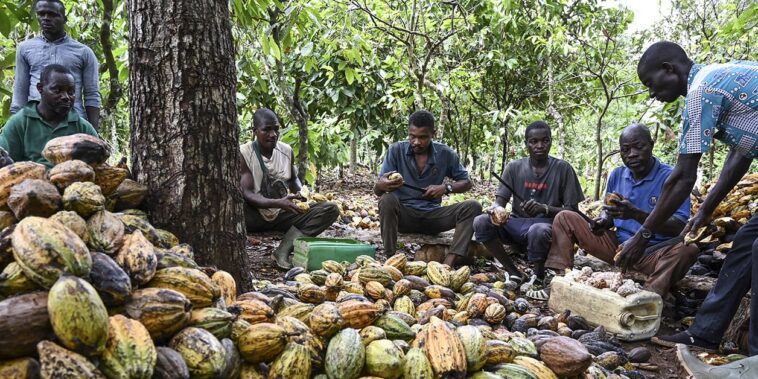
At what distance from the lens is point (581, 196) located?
439 cm

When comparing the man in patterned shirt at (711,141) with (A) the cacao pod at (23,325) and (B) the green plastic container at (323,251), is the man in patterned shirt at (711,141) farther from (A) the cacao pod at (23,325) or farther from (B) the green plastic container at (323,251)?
(A) the cacao pod at (23,325)

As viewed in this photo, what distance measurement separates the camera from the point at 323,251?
3695 mm

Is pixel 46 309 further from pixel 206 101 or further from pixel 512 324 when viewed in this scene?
pixel 512 324

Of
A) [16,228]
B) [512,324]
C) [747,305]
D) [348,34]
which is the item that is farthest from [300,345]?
[348,34]

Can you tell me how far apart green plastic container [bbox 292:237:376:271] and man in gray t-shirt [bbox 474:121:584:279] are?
102 cm

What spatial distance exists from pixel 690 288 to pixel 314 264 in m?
2.59

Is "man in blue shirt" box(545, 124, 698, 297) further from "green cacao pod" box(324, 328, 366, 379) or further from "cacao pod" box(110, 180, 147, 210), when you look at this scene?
"cacao pod" box(110, 180, 147, 210)

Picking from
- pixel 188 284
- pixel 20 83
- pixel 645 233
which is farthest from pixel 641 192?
pixel 20 83

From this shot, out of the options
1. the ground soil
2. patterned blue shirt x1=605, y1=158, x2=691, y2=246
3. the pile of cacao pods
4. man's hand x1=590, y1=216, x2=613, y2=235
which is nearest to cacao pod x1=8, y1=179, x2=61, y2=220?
the pile of cacao pods

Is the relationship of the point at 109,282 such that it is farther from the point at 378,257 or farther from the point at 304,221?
the point at 378,257

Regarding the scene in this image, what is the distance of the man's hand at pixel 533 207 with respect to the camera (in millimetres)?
4164

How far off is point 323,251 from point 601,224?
200 cm

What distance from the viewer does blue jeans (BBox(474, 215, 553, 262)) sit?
3941mm

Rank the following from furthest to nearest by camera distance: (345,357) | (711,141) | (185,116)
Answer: (711,141)
(185,116)
(345,357)
